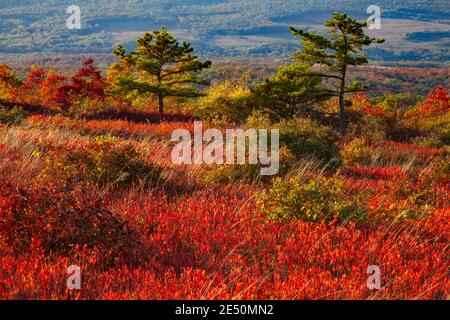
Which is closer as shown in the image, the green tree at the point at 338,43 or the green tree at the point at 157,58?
the green tree at the point at 338,43

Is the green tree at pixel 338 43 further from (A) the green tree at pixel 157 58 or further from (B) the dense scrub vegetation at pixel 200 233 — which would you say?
(B) the dense scrub vegetation at pixel 200 233

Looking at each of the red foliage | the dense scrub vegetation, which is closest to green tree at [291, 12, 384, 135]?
the dense scrub vegetation

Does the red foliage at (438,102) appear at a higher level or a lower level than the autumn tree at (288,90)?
lower

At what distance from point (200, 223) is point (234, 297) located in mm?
1965

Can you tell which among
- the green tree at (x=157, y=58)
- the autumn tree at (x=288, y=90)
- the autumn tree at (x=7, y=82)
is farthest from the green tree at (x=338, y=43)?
the autumn tree at (x=7, y=82)

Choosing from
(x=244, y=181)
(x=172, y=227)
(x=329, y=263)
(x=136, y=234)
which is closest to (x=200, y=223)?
(x=172, y=227)

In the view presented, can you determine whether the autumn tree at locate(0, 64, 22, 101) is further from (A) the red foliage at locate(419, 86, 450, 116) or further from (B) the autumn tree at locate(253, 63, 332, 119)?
(A) the red foliage at locate(419, 86, 450, 116)

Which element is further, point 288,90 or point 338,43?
point 288,90

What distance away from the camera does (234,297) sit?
3.49 metres

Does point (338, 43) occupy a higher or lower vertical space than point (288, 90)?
higher

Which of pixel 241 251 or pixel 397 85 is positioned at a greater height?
pixel 241 251

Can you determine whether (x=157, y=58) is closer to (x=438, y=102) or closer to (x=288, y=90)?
(x=288, y=90)

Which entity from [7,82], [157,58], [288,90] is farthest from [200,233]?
[7,82]

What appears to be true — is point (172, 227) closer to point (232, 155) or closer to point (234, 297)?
point (234, 297)
